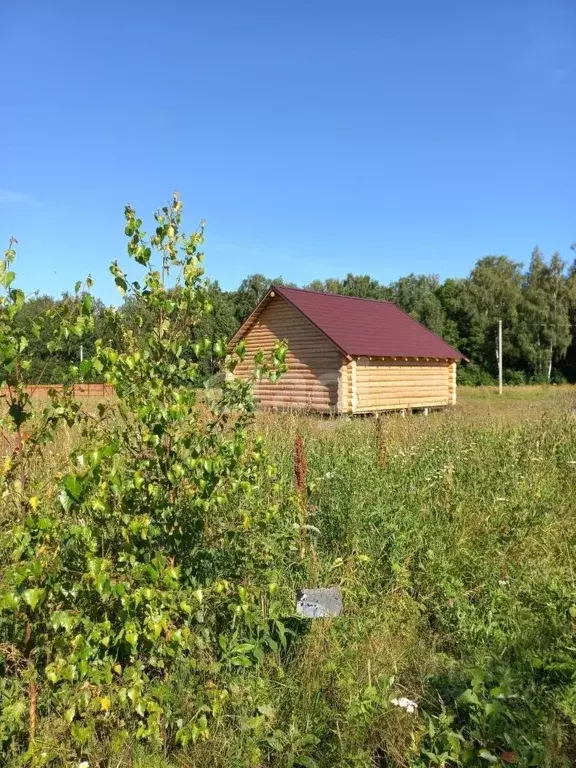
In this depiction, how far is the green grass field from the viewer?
2.32 m

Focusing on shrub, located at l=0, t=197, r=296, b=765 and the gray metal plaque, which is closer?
shrub, located at l=0, t=197, r=296, b=765

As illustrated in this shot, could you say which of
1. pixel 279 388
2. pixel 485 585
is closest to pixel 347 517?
pixel 485 585

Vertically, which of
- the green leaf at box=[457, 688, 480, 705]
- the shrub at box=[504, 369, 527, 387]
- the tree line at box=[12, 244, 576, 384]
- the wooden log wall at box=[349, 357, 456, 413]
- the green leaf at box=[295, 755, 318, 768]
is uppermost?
the tree line at box=[12, 244, 576, 384]

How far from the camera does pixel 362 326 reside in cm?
2150

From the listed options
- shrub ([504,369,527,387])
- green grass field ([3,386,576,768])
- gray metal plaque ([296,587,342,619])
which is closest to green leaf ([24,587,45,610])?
green grass field ([3,386,576,768])

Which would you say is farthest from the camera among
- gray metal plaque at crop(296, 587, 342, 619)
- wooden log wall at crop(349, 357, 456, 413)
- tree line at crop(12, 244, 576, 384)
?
tree line at crop(12, 244, 576, 384)

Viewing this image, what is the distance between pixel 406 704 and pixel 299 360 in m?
17.8

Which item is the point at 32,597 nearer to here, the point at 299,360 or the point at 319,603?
the point at 319,603

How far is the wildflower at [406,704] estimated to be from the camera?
2.43m

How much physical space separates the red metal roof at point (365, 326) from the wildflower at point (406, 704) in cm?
1596

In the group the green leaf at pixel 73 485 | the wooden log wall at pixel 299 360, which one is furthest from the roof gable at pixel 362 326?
the green leaf at pixel 73 485

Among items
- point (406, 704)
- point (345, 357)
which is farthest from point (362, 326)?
point (406, 704)

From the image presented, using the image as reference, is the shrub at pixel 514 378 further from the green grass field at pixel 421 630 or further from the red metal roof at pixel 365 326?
the green grass field at pixel 421 630

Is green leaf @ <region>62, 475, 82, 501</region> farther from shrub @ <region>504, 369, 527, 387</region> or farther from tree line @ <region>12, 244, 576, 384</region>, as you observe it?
shrub @ <region>504, 369, 527, 387</region>
